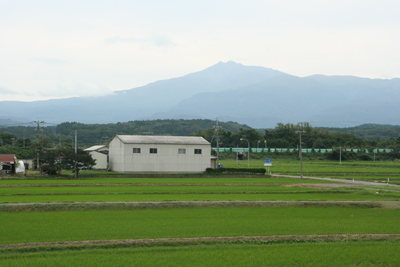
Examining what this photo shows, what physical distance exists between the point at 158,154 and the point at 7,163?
850 inches

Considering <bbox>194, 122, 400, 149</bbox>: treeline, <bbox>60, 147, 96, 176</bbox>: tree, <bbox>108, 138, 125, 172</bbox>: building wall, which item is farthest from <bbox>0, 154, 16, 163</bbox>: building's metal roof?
<bbox>194, 122, 400, 149</bbox>: treeline

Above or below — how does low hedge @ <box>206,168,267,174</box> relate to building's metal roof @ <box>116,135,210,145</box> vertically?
below

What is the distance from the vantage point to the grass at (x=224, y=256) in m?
12.5

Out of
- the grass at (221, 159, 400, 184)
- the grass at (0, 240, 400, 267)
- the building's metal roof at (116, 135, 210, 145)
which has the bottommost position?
the grass at (221, 159, 400, 184)

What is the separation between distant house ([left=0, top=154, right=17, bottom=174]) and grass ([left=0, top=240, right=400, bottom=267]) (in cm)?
4575

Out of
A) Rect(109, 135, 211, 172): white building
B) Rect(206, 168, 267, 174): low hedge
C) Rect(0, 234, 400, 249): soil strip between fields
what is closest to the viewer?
Rect(0, 234, 400, 249): soil strip between fields

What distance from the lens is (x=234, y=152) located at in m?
120

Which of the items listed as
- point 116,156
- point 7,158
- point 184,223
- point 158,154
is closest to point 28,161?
point 7,158

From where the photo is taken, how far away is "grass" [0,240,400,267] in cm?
1248

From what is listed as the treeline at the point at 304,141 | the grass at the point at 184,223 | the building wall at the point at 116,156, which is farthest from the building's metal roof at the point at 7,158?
the treeline at the point at 304,141

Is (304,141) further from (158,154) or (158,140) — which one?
(158,154)

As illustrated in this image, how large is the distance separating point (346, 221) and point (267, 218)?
4139 millimetres

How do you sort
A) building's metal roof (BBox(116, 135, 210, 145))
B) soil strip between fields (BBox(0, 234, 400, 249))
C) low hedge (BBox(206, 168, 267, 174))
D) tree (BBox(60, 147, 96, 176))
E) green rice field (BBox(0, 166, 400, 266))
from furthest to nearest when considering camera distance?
building's metal roof (BBox(116, 135, 210, 145)) → low hedge (BBox(206, 168, 267, 174)) → tree (BBox(60, 147, 96, 176)) → soil strip between fields (BBox(0, 234, 400, 249)) → green rice field (BBox(0, 166, 400, 266))

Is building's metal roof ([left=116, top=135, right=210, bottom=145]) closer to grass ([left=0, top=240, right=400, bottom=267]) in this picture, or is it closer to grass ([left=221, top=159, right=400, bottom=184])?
grass ([left=221, top=159, right=400, bottom=184])
